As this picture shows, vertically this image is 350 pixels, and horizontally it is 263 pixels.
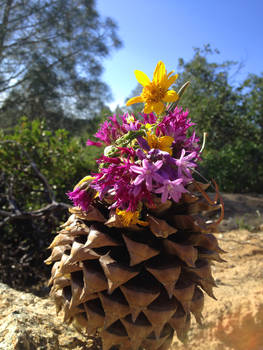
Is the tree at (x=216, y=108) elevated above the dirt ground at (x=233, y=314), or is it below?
above

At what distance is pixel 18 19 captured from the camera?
13500mm

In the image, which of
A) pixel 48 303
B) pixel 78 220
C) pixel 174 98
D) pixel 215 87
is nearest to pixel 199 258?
pixel 78 220

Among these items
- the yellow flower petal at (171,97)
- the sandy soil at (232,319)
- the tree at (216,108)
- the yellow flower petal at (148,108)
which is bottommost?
the sandy soil at (232,319)

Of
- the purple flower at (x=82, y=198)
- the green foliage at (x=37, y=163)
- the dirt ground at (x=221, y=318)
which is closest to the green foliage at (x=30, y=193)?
the green foliage at (x=37, y=163)

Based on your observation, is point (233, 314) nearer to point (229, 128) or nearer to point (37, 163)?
point (37, 163)

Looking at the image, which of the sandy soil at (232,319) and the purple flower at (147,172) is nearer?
the purple flower at (147,172)

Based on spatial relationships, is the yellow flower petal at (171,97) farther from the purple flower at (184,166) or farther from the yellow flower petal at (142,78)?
the purple flower at (184,166)

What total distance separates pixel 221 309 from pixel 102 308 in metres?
0.78

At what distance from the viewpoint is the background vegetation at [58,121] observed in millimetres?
2473

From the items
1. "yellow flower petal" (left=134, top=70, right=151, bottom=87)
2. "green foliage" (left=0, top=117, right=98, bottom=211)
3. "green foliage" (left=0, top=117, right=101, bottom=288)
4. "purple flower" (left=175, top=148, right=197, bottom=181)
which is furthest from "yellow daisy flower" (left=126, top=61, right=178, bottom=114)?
"green foliage" (left=0, top=117, right=98, bottom=211)

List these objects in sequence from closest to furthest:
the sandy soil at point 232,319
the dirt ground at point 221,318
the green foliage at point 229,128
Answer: the dirt ground at point 221,318 < the sandy soil at point 232,319 < the green foliage at point 229,128

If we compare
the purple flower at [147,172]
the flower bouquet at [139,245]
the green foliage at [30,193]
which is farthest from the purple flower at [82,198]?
the green foliage at [30,193]

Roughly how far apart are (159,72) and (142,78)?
2.5 inches

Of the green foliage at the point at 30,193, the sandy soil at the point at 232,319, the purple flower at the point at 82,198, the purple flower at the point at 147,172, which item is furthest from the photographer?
the green foliage at the point at 30,193
